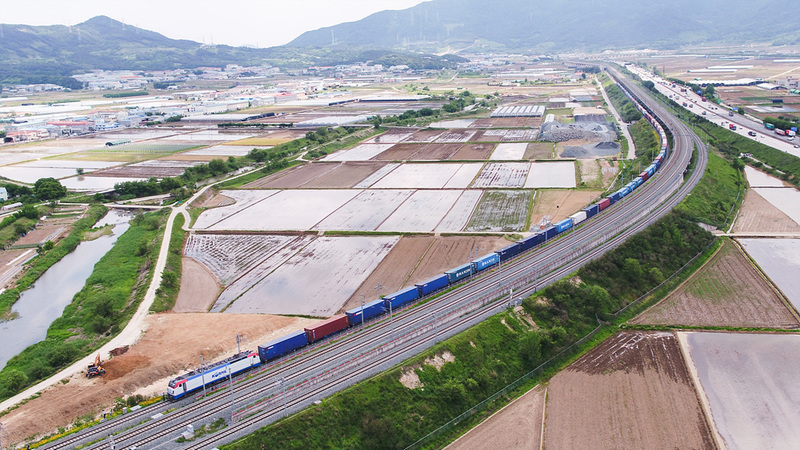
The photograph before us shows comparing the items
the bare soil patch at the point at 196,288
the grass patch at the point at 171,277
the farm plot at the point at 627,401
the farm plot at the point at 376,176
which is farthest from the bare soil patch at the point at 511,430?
the farm plot at the point at 376,176

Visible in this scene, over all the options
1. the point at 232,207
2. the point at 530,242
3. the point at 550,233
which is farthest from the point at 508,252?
the point at 232,207

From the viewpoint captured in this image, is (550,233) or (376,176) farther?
(376,176)

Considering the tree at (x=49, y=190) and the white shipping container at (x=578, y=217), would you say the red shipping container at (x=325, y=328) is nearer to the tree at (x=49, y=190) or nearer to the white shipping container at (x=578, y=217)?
the white shipping container at (x=578, y=217)

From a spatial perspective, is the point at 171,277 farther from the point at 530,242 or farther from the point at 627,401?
the point at 627,401

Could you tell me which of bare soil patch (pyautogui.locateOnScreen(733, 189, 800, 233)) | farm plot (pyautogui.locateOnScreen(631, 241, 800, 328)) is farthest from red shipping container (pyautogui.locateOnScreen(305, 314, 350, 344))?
bare soil patch (pyautogui.locateOnScreen(733, 189, 800, 233))

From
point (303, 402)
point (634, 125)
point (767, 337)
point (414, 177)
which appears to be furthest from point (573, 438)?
point (634, 125)
